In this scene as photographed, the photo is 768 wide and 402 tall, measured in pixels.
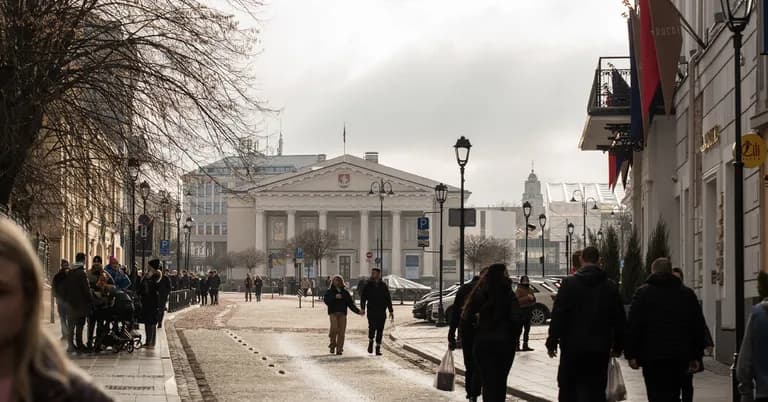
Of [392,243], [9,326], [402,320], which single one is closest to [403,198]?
[392,243]

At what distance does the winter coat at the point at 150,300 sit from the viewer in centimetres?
2819

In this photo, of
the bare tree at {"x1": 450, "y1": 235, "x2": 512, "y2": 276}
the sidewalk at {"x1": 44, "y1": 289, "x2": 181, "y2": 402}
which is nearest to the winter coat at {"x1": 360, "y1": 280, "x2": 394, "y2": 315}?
the sidewalk at {"x1": 44, "y1": 289, "x2": 181, "y2": 402}

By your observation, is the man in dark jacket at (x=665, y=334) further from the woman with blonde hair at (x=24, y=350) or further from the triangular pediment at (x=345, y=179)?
the triangular pediment at (x=345, y=179)

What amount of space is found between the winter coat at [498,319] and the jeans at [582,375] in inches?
47.1

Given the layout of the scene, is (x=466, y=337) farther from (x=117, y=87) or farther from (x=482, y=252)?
(x=482, y=252)

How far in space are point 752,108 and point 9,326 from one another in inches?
728

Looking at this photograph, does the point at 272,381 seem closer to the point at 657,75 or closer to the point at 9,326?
the point at 657,75

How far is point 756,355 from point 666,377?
2866mm

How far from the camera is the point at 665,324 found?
11.9m

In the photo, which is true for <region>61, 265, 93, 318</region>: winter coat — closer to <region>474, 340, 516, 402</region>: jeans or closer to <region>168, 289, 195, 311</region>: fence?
<region>474, 340, 516, 402</region>: jeans

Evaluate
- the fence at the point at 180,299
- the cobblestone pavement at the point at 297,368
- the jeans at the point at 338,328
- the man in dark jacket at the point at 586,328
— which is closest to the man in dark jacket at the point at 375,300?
the jeans at the point at 338,328

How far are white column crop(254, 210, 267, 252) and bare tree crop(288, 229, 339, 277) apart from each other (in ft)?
38.8

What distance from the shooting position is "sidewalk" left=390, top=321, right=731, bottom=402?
17609 millimetres

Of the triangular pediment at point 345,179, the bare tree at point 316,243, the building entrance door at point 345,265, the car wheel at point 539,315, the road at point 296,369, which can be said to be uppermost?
the triangular pediment at point 345,179
